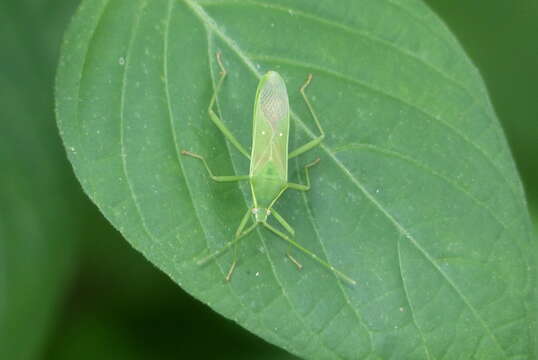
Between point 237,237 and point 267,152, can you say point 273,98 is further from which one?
point 237,237

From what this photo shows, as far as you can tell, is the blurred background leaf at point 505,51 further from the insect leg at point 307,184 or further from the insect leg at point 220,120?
the insect leg at point 220,120

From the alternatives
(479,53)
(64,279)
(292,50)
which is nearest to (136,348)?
(64,279)

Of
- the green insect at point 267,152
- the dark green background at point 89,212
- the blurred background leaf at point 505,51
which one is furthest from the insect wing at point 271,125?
the blurred background leaf at point 505,51

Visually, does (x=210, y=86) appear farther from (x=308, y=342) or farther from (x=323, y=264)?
(x=308, y=342)

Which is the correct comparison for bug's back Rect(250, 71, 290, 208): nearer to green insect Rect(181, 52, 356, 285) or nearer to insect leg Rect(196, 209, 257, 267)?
green insect Rect(181, 52, 356, 285)

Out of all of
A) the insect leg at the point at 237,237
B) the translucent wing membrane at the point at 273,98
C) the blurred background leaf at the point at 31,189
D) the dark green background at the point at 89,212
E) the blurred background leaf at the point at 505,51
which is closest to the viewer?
the insect leg at the point at 237,237

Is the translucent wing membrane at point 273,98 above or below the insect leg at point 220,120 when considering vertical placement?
above
